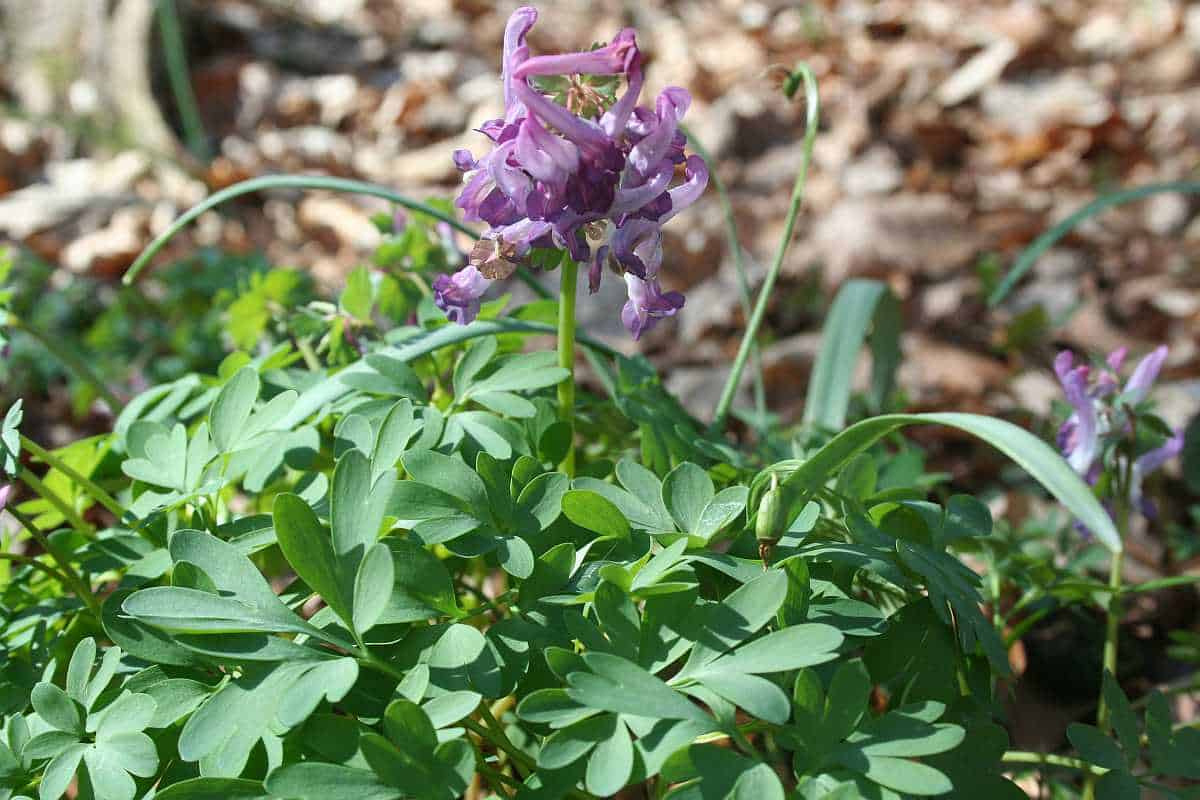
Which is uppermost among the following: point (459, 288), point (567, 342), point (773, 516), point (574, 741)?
Answer: point (459, 288)

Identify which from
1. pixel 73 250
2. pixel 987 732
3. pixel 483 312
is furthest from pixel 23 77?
pixel 987 732

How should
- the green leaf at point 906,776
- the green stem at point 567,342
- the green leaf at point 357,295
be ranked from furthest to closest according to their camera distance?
the green leaf at point 357,295 < the green stem at point 567,342 < the green leaf at point 906,776

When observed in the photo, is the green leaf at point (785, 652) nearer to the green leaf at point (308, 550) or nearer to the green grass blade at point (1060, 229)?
the green leaf at point (308, 550)

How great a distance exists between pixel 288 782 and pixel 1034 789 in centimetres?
169

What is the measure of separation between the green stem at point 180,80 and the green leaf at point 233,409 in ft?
12.9

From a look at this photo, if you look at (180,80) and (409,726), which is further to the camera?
(180,80)

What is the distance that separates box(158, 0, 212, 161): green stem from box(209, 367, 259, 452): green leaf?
3922 mm

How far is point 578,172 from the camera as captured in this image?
1.16m

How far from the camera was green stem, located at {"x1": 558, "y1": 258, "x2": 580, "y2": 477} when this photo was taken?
132 centimetres

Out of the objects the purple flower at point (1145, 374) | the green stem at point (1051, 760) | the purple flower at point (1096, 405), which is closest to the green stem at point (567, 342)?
the green stem at point (1051, 760)

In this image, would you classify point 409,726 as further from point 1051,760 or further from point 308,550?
point 1051,760

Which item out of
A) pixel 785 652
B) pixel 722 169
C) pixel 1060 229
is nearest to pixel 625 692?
pixel 785 652

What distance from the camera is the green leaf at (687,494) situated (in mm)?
1178

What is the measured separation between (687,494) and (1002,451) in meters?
0.38
